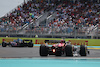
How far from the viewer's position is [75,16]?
2888cm

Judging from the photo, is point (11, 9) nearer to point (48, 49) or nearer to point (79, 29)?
point (79, 29)

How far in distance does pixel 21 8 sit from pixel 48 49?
2296cm

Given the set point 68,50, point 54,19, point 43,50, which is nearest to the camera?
point 68,50

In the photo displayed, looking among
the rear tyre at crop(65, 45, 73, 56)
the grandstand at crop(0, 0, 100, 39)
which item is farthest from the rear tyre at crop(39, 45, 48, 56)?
the grandstand at crop(0, 0, 100, 39)

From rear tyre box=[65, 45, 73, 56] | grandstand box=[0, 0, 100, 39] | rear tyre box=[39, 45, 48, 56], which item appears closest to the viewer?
rear tyre box=[65, 45, 73, 56]

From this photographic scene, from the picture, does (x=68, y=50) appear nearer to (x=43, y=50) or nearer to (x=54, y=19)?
(x=43, y=50)

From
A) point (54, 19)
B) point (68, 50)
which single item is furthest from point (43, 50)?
point (54, 19)

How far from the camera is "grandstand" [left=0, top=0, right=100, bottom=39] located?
75.5 feet

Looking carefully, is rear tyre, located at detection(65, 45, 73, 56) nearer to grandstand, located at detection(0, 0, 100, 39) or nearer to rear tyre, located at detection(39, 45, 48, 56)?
rear tyre, located at detection(39, 45, 48, 56)

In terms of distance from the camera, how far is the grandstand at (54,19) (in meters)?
23.0

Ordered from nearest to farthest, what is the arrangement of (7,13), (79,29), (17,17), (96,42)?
(79,29), (96,42), (17,17), (7,13)

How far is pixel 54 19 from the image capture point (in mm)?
29031

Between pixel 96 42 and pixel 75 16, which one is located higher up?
pixel 75 16

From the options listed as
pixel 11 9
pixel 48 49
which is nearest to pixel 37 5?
pixel 11 9
